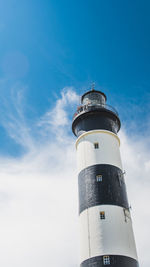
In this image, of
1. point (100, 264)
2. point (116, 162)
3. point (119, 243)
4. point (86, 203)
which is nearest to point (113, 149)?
point (116, 162)

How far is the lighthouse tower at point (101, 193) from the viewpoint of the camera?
62.3ft

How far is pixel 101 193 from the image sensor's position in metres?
21.2

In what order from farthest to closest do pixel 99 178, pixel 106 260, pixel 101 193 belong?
pixel 99 178 < pixel 101 193 < pixel 106 260

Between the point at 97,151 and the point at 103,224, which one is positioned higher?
the point at 97,151

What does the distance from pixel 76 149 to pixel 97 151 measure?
3352mm

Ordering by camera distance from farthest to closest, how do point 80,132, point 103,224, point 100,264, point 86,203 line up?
point 80,132, point 86,203, point 103,224, point 100,264

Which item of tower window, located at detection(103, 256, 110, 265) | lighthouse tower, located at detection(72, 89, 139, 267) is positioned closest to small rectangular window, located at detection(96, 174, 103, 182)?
lighthouse tower, located at detection(72, 89, 139, 267)

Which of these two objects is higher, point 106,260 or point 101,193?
point 101,193

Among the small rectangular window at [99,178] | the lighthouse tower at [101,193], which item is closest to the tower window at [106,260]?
the lighthouse tower at [101,193]

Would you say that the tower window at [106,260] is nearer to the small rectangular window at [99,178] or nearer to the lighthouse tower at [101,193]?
the lighthouse tower at [101,193]

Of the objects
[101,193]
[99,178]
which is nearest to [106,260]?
[101,193]

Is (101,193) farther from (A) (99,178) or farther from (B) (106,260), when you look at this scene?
(B) (106,260)

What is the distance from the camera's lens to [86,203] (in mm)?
21516

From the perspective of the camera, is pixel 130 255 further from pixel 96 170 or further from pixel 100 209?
pixel 96 170
